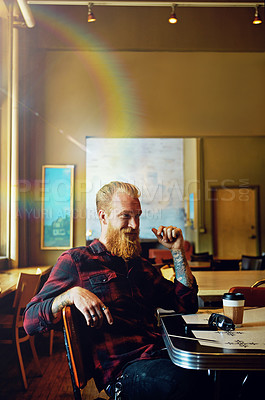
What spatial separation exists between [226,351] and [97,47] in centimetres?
651

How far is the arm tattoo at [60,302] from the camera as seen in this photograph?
69.7 inches

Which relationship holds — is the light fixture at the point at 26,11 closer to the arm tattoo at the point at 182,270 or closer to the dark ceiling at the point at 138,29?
the dark ceiling at the point at 138,29

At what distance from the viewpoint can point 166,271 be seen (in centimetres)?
336

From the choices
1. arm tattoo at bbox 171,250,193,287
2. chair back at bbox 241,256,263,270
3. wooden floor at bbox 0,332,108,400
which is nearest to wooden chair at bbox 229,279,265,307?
arm tattoo at bbox 171,250,193,287

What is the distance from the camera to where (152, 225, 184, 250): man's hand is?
216 cm

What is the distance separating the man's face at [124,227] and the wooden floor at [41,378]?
74.4 inches

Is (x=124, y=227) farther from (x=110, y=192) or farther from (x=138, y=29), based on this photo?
(x=138, y=29)

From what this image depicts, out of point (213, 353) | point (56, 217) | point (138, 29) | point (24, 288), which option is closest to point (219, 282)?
point (24, 288)

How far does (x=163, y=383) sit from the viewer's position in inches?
62.3

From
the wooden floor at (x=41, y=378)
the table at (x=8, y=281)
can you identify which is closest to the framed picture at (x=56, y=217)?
the table at (x=8, y=281)

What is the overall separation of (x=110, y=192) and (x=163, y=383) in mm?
959

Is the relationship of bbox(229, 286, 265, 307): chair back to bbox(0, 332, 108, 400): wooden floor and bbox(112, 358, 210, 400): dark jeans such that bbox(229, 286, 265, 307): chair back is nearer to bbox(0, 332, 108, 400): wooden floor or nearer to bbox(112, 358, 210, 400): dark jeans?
bbox(112, 358, 210, 400): dark jeans

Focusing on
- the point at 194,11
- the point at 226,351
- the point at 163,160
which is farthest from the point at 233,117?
the point at 226,351

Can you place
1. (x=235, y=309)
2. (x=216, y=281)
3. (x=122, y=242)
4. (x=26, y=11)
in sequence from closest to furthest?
(x=235, y=309), (x=122, y=242), (x=216, y=281), (x=26, y=11)
